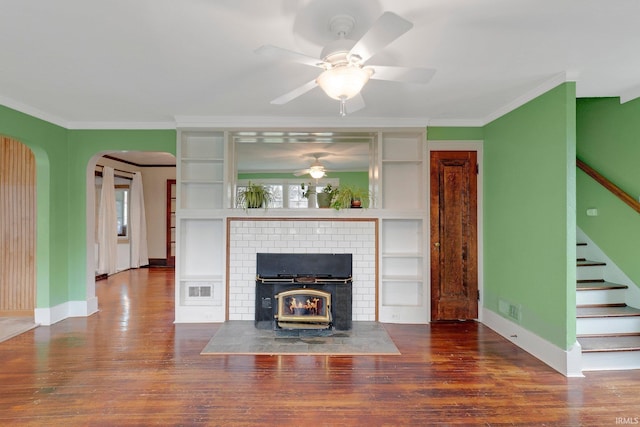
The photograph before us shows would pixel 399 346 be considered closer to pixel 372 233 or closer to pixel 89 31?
pixel 372 233

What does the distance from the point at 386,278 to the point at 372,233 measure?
1.93ft

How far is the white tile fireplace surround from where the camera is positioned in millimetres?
4289

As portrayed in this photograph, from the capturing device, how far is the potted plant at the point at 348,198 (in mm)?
4297

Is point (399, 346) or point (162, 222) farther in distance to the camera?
point (162, 222)

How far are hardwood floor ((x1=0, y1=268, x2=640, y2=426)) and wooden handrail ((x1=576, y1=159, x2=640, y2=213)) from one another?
1.50 meters

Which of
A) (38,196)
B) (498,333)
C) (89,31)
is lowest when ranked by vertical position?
(498,333)

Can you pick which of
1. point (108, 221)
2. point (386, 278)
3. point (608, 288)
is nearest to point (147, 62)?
point (386, 278)

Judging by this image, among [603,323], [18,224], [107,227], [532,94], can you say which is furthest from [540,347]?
[107,227]

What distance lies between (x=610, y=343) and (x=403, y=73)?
10.0 feet

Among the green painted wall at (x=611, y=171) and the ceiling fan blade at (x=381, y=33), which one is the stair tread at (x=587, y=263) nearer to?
the green painted wall at (x=611, y=171)

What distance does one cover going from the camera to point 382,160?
4320mm

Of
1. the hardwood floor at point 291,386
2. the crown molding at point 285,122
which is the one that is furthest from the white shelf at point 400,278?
the crown molding at point 285,122

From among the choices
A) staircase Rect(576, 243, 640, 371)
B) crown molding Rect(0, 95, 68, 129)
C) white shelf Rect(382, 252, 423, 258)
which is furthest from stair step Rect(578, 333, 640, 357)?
crown molding Rect(0, 95, 68, 129)

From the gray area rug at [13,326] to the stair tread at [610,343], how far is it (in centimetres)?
568
